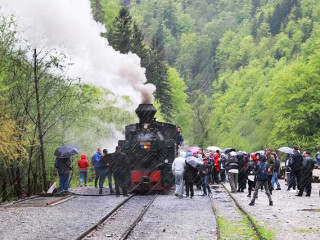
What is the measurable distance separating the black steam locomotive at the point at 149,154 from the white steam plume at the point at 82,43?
13.1 feet

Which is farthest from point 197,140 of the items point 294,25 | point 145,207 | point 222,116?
point 145,207

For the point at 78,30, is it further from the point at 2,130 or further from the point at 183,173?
the point at 183,173

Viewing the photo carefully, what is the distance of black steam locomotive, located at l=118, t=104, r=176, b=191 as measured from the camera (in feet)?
77.6

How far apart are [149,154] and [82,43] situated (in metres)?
5.77

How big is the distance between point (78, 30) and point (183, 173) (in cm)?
752

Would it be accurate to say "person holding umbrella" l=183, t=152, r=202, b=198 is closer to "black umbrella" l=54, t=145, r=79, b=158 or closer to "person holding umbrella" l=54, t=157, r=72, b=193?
"black umbrella" l=54, t=145, r=79, b=158

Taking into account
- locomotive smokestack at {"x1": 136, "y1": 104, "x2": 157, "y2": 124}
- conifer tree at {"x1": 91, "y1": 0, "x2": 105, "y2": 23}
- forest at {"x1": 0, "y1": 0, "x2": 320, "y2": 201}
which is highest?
conifer tree at {"x1": 91, "y1": 0, "x2": 105, "y2": 23}

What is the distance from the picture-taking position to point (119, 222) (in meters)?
14.6

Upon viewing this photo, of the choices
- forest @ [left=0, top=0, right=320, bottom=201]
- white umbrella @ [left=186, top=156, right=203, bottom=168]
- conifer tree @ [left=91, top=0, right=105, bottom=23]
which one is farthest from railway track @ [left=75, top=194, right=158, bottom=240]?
conifer tree @ [left=91, top=0, right=105, bottom=23]

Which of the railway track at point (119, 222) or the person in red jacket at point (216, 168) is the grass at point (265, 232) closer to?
the railway track at point (119, 222)

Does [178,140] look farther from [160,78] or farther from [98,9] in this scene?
[98,9]

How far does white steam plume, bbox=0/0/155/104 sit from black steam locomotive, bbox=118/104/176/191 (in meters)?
4.00

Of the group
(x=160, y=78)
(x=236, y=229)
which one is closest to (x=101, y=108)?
(x=236, y=229)

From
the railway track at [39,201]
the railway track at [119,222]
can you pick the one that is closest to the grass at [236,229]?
the railway track at [119,222]
